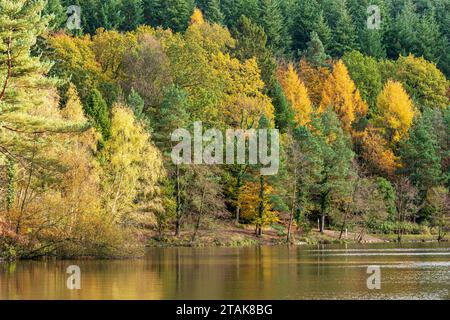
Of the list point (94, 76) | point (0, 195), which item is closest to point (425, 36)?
point (94, 76)

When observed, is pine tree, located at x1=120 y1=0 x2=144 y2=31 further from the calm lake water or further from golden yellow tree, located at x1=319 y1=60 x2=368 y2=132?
the calm lake water

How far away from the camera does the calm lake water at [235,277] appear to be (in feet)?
110

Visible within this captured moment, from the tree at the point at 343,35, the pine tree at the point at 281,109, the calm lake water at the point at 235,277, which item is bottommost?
the calm lake water at the point at 235,277

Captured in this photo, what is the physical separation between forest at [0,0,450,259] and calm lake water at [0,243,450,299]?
509 cm

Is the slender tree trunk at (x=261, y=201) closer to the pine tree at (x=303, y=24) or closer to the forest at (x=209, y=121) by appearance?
the forest at (x=209, y=121)

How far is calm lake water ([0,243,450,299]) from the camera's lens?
3350cm

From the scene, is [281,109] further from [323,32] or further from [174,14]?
[323,32]

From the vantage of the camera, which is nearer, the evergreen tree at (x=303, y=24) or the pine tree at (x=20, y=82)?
the pine tree at (x=20, y=82)

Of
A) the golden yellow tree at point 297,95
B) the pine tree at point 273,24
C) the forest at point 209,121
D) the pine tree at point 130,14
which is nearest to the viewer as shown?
the forest at point 209,121

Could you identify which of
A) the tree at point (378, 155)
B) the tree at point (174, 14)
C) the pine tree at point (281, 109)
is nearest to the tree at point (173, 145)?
the pine tree at point (281, 109)

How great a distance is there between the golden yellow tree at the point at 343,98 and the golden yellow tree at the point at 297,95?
3121 mm

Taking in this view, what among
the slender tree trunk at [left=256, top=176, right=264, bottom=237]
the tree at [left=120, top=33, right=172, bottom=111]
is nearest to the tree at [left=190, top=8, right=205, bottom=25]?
the tree at [left=120, top=33, right=172, bottom=111]

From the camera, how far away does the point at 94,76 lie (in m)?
90.6
